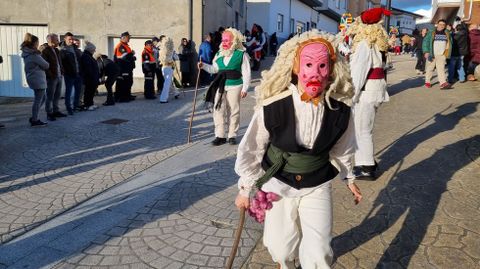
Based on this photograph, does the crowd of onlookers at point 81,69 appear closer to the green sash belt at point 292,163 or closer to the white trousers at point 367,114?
the white trousers at point 367,114

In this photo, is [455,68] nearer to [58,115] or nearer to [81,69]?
[81,69]

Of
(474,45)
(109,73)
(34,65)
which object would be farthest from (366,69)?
(474,45)

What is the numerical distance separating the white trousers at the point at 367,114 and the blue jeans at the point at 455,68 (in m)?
9.57

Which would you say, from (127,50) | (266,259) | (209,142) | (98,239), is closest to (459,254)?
(266,259)

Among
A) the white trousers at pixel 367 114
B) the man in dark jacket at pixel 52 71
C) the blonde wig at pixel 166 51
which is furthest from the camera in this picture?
the blonde wig at pixel 166 51

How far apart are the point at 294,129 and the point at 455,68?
1336 cm

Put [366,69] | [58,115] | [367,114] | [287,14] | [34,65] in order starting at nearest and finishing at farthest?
1. [366,69]
2. [367,114]
3. [34,65]
4. [58,115]
5. [287,14]

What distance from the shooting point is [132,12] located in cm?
1548

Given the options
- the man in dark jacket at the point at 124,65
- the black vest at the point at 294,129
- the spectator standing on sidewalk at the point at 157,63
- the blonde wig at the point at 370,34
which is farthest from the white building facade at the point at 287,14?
the black vest at the point at 294,129

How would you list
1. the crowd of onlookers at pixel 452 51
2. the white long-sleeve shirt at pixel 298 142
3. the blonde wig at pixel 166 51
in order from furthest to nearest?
the blonde wig at pixel 166 51, the crowd of onlookers at pixel 452 51, the white long-sleeve shirt at pixel 298 142

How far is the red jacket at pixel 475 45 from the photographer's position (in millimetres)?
12812

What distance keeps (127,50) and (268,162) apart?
1017 centimetres

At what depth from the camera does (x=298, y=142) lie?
8.64 feet

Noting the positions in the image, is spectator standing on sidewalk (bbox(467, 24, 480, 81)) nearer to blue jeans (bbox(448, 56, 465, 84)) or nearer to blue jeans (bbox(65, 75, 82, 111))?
blue jeans (bbox(448, 56, 465, 84))
